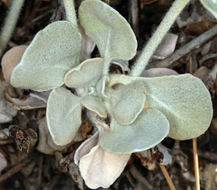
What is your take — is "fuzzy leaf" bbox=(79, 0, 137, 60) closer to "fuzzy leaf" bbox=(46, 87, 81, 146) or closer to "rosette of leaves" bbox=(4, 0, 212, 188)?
"rosette of leaves" bbox=(4, 0, 212, 188)

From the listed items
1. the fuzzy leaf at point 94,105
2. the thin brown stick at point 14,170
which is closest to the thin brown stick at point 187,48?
the fuzzy leaf at point 94,105

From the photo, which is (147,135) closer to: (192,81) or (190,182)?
(192,81)

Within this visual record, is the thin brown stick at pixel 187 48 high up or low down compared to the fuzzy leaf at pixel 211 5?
down

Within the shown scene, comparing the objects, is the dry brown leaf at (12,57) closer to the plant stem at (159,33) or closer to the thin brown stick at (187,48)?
the plant stem at (159,33)

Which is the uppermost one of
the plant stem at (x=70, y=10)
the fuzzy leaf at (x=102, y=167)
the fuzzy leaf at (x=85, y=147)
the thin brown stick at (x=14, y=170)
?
the plant stem at (x=70, y=10)

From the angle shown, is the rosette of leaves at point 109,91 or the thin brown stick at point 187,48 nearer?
the rosette of leaves at point 109,91

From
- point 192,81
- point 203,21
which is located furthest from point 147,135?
point 203,21

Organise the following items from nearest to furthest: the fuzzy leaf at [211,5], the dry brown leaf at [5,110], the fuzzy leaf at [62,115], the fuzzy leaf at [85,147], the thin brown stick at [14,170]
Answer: the fuzzy leaf at [211,5], the fuzzy leaf at [62,115], the fuzzy leaf at [85,147], the dry brown leaf at [5,110], the thin brown stick at [14,170]

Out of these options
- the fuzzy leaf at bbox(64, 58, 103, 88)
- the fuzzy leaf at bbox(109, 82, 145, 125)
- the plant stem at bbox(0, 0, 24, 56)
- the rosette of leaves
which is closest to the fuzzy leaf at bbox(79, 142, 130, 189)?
the rosette of leaves
